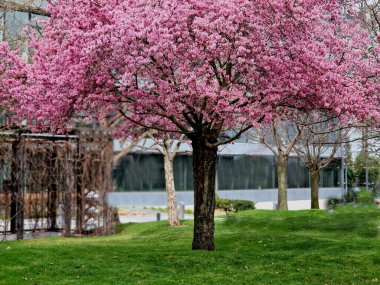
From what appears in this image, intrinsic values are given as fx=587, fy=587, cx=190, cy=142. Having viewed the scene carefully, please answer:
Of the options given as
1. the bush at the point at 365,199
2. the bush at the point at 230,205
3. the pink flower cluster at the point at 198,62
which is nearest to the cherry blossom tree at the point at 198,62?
the pink flower cluster at the point at 198,62

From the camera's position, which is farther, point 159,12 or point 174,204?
point 174,204

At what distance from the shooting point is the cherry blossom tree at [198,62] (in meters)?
12.1

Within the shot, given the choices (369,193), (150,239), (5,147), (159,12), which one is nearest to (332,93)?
(159,12)

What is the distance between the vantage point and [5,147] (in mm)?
20328

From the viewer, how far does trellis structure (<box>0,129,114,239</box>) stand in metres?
20.6

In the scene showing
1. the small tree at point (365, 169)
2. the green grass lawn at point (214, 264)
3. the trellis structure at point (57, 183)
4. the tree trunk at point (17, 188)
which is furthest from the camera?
the small tree at point (365, 169)

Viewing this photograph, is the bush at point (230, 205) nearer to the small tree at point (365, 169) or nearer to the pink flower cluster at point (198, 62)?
the small tree at point (365, 169)

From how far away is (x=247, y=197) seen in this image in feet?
158

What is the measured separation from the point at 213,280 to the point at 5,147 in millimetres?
11612

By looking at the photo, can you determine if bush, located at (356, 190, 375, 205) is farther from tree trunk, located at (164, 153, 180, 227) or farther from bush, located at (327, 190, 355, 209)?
tree trunk, located at (164, 153, 180, 227)

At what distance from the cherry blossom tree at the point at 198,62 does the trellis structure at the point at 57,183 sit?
7265 millimetres

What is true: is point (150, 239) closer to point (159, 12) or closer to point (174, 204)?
point (174, 204)

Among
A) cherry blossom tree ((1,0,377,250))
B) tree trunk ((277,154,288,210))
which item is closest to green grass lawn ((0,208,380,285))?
cherry blossom tree ((1,0,377,250))

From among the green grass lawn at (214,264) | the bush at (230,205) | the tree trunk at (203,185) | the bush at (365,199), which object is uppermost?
the tree trunk at (203,185)
